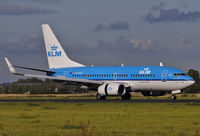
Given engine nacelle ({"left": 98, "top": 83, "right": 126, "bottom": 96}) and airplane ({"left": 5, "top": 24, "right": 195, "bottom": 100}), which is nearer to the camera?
airplane ({"left": 5, "top": 24, "right": 195, "bottom": 100})

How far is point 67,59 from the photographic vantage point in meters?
72.9

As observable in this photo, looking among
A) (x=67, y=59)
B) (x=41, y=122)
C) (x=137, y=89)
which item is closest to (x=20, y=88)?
(x=67, y=59)

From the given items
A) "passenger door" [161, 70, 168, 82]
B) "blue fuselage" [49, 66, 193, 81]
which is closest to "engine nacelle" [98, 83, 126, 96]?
"blue fuselage" [49, 66, 193, 81]

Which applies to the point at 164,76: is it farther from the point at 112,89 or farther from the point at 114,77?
the point at 114,77

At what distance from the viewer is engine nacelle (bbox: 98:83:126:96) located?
200ft

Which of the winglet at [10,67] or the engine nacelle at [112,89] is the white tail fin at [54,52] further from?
the engine nacelle at [112,89]

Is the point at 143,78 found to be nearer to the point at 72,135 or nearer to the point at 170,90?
the point at 170,90

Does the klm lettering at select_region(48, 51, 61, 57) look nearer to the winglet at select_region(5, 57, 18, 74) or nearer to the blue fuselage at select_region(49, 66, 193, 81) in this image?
the blue fuselage at select_region(49, 66, 193, 81)

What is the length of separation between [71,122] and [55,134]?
6385 mm

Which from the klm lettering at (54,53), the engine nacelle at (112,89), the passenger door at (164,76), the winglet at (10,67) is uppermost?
the klm lettering at (54,53)

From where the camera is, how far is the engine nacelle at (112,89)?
6089cm

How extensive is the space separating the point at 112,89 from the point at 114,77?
3.87m

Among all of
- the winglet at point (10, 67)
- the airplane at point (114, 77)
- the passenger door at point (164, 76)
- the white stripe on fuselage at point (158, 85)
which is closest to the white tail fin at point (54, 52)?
the airplane at point (114, 77)

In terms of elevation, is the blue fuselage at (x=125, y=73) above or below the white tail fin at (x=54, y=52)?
below
